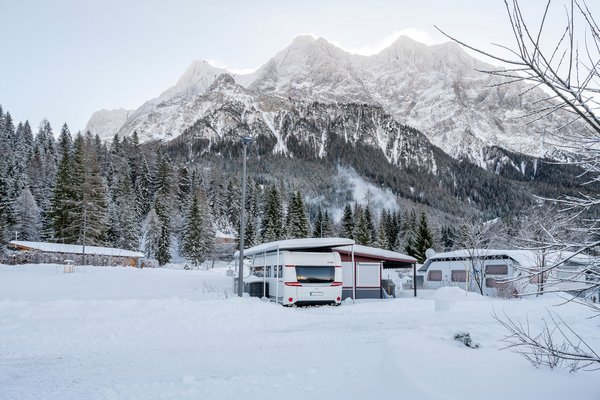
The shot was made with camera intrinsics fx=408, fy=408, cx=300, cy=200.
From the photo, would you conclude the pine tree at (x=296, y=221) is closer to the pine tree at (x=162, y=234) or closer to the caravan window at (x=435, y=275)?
the pine tree at (x=162, y=234)

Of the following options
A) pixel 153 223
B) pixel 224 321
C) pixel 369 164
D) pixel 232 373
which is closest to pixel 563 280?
pixel 232 373

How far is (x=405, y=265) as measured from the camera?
1168 inches

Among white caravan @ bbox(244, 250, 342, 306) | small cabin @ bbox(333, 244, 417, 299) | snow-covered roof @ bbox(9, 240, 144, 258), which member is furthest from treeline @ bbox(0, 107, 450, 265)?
white caravan @ bbox(244, 250, 342, 306)

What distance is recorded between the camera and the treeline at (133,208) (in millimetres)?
54250

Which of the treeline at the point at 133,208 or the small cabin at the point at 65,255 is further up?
the treeline at the point at 133,208

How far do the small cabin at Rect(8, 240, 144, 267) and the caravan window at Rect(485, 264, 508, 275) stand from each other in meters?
40.4

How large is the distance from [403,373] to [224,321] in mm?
8269

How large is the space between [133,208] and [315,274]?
2117 inches

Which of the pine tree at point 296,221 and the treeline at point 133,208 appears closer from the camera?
the treeline at point 133,208

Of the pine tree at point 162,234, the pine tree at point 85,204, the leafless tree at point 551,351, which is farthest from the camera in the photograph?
the pine tree at point 162,234

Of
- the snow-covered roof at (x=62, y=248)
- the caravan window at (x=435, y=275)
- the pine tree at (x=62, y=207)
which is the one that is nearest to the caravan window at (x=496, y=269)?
the caravan window at (x=435, y=275)

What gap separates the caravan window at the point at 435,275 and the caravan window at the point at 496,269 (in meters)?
5.52

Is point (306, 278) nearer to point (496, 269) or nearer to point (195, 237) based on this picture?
point (496, 269)

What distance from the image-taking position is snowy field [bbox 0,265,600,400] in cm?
596
